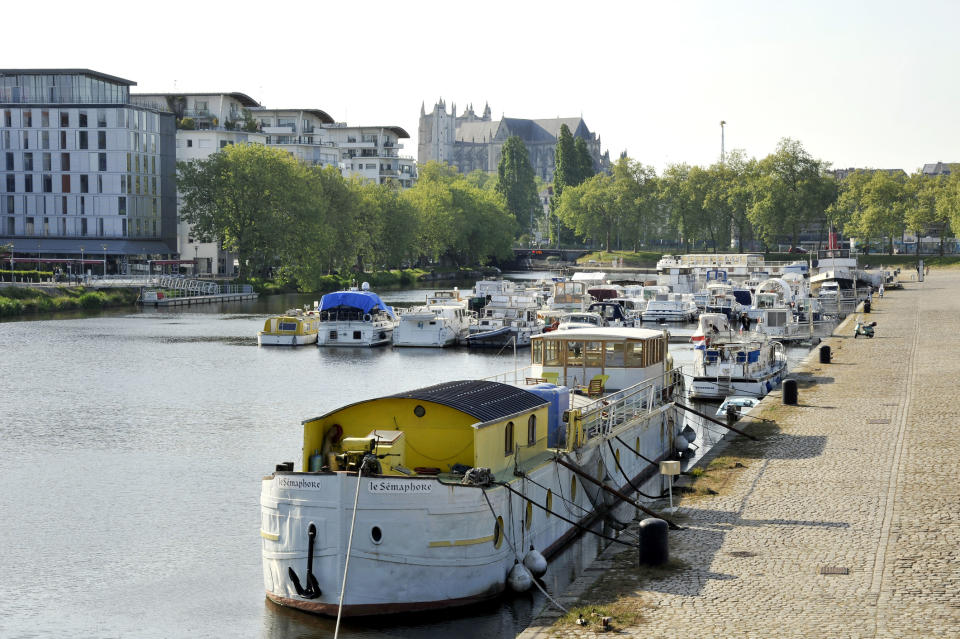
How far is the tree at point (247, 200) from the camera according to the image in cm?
13588

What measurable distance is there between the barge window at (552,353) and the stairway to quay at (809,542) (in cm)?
550

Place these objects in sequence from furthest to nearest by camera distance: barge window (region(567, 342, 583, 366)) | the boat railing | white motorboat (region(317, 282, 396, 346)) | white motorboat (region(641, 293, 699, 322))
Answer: white motorboat (region(641, 293, 699, 322)), white motorboat (region(317, 282, 396, 346)), barge window (region(567, 342, 583, 366)), the boat railing

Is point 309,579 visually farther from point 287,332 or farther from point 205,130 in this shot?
point 205,130

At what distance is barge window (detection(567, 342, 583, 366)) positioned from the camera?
121ft

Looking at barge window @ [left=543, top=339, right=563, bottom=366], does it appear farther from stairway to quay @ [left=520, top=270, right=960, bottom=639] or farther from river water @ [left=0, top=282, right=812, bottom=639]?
river water @ [left=0, top=282, right=812, bottom=639]

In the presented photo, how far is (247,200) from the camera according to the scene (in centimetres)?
13612

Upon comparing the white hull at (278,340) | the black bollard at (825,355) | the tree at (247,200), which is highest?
the tree at (247,200)

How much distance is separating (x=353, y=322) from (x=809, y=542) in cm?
6147

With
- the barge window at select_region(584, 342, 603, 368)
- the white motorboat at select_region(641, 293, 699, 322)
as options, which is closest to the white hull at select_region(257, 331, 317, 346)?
the white motorboat at select_region(641, 293, 699, 322)

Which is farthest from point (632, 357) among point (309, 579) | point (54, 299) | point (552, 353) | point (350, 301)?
point (54, 299)

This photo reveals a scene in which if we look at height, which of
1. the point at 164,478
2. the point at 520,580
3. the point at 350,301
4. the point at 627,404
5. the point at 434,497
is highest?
the point at 350,301

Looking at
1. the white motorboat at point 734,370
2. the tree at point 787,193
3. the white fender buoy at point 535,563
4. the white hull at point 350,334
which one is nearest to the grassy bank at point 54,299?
the white hull at point 350,334

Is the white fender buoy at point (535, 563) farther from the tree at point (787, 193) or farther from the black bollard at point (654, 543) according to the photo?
the tree at point (787, 193)

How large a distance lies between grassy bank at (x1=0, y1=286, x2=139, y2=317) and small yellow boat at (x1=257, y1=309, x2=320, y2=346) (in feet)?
101
